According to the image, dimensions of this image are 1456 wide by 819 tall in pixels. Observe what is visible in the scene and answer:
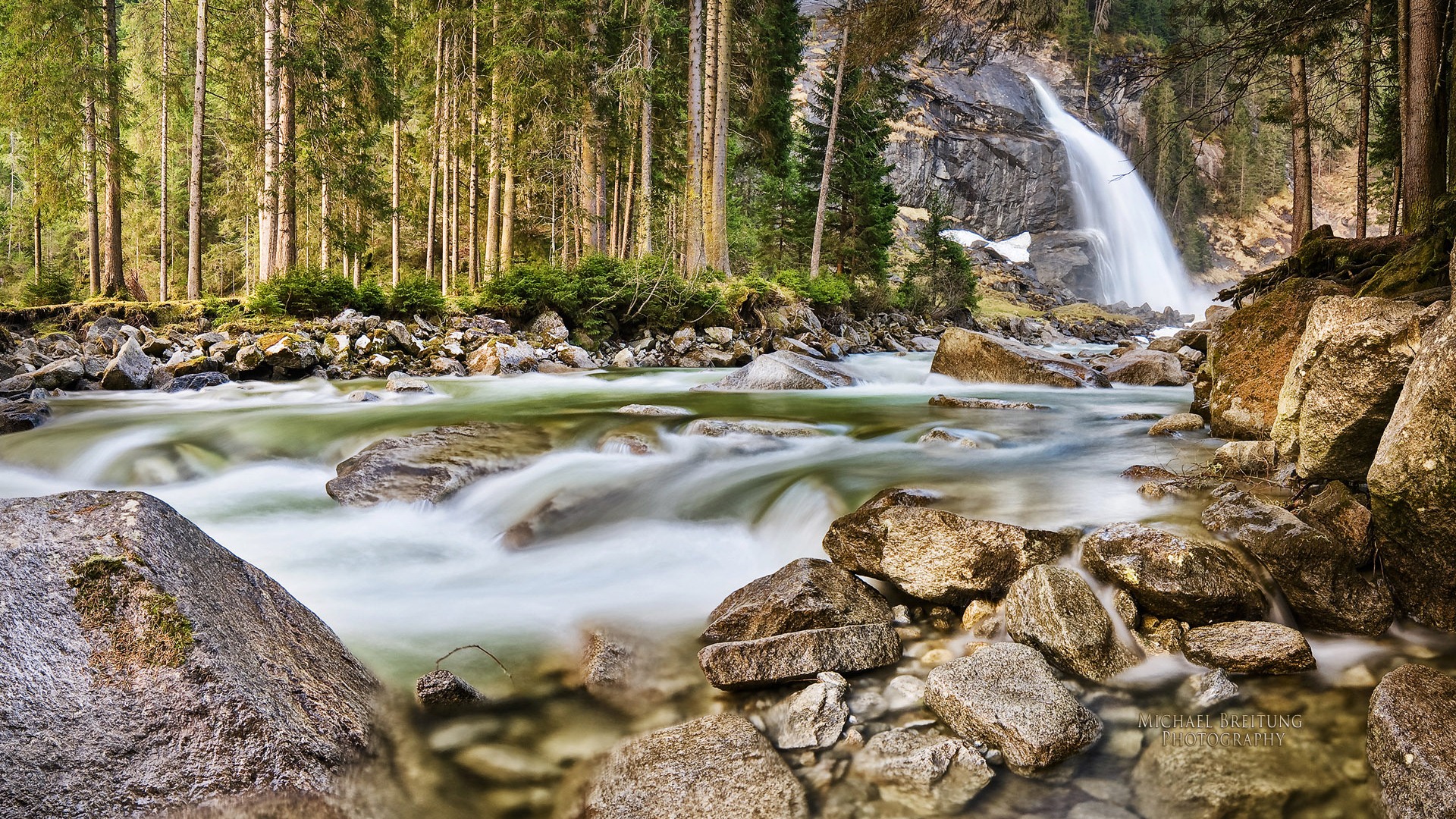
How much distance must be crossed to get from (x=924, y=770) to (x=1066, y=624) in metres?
1.03

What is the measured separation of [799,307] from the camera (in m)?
19.1

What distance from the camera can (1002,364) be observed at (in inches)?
464

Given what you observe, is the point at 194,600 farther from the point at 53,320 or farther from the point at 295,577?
the point at 53,320

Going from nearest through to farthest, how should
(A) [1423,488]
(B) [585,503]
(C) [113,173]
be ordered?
(A) [1423,488]
(B) [585,503]
(C) [113,173]

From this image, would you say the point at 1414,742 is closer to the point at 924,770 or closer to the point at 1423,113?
the point at 924,770

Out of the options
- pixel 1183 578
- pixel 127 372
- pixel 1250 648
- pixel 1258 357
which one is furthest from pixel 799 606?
pixel 127 372

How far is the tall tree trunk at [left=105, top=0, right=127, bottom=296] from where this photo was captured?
17.9 m

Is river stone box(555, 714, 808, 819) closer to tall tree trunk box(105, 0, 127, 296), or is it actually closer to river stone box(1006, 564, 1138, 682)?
river stone box(1006, 564, 1138, 682)

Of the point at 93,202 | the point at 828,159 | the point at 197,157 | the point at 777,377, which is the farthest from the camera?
the point at 828,159

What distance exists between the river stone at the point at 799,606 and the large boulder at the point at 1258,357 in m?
3.81

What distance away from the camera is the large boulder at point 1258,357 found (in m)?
5.54

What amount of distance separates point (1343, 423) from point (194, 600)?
16.3 feet

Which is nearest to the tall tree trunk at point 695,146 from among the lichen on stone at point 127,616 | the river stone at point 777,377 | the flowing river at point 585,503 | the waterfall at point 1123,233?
the river stone at point 777,377

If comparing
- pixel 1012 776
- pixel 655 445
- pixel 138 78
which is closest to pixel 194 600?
pixel 1012 776
